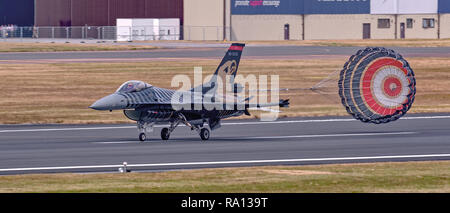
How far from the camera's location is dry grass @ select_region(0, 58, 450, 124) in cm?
4762

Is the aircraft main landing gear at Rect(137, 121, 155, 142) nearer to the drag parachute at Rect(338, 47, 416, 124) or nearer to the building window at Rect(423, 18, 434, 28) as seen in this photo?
the drag parachute at Rect(338, 47, 416, 124)

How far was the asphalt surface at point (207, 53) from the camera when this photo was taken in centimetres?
7438

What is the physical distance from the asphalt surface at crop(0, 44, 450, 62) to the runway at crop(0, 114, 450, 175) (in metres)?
32.4

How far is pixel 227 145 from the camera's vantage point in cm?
3431

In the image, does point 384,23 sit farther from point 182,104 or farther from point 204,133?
point 182,104

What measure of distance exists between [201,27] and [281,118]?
64014mm

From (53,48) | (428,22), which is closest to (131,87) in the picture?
(53,48)

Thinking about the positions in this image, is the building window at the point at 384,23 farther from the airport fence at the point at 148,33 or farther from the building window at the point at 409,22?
the airport fence at the point at 148,33

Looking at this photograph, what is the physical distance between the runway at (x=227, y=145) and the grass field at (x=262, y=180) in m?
1.93

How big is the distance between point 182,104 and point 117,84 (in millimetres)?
24211

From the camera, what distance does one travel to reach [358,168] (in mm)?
27234

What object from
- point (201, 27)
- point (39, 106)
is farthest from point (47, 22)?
point (39, 106)

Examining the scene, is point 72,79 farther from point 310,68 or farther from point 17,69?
point 310,68

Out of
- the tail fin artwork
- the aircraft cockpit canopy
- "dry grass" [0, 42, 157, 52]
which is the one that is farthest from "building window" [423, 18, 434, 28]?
the aircraft cockpit canopy
